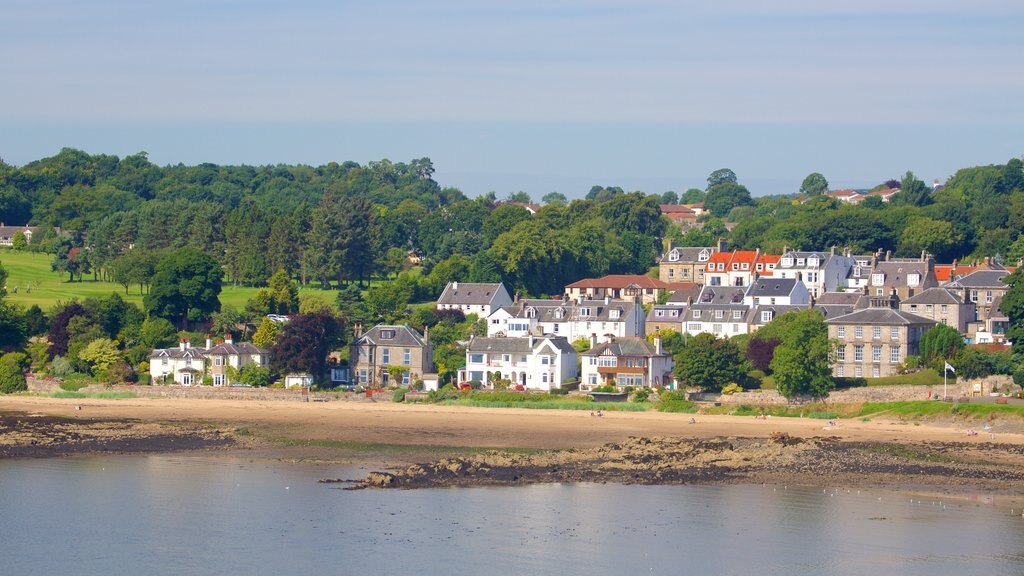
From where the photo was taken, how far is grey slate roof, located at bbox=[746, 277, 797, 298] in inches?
3056

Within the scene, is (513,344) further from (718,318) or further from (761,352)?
(718,318)

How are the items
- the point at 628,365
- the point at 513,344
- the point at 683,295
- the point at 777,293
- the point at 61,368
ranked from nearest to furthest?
the point at 628,365, the point at 513,344, the point at 61,368, the point at 777,293, the point at 683,295

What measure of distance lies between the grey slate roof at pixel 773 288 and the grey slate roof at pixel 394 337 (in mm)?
19715

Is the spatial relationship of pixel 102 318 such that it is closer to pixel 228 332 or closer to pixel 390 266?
pixel 228 332

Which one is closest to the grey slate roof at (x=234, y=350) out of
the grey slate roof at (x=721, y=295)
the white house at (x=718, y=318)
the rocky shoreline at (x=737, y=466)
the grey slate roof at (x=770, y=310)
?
the white house at (x=718, y=318)

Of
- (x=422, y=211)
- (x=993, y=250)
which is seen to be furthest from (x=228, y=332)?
(x=422, y=211)

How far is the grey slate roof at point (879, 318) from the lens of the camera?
65125 mm

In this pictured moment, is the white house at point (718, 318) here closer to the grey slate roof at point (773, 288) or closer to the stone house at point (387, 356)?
the grey slate roof at point (773, 288)

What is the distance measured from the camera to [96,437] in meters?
52.2

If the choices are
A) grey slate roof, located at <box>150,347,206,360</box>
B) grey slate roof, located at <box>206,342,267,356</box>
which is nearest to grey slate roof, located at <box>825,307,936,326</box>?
grey slate roof, located at <box>206,342,267,356</box>

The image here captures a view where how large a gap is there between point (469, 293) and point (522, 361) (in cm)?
1559

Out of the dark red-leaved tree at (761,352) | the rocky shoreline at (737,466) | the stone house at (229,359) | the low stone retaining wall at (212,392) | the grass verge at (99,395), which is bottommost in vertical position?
the rocky shoreline at (737,466)

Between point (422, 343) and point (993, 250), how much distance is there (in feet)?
140

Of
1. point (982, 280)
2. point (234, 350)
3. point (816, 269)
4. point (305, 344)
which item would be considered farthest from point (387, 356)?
point (982, 280)
